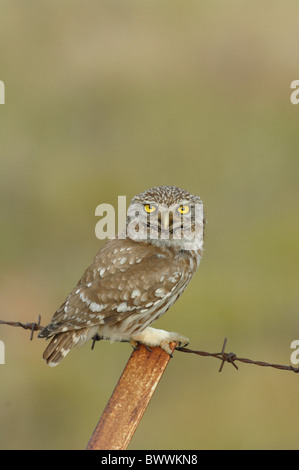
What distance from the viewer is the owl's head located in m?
4.41

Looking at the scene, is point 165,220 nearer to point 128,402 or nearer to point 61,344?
point 61,344

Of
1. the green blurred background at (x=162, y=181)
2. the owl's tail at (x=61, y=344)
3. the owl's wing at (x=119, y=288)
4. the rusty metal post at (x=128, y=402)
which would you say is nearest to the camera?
the rusty metal post at (x=128, y=402)

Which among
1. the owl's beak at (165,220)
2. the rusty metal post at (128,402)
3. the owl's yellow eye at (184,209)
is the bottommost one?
the rusty metal post at (128,402)

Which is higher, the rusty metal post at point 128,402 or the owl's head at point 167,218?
the owl's head at point 167,218

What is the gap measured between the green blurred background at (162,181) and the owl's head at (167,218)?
414cm

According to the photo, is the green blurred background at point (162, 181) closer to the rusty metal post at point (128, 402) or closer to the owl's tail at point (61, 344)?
the owl's tail at point (61, 344)

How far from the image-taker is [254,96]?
1553cm

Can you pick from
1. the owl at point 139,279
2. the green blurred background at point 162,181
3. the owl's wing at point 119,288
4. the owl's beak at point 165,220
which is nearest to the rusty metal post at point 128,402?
the owl at point 139,279

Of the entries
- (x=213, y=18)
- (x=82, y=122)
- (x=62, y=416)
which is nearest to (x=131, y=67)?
(x=82, y=122)

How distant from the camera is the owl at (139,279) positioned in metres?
4.32

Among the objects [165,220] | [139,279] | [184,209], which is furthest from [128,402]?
[184,209]

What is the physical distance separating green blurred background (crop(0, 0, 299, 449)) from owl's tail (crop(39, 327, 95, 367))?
13.2 ft

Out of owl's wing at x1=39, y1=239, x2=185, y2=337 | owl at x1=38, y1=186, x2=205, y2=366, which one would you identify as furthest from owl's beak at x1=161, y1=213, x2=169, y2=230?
owl's wing at x1=39, y1=239, x2=185, y2=337

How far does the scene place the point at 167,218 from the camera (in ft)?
14.4
